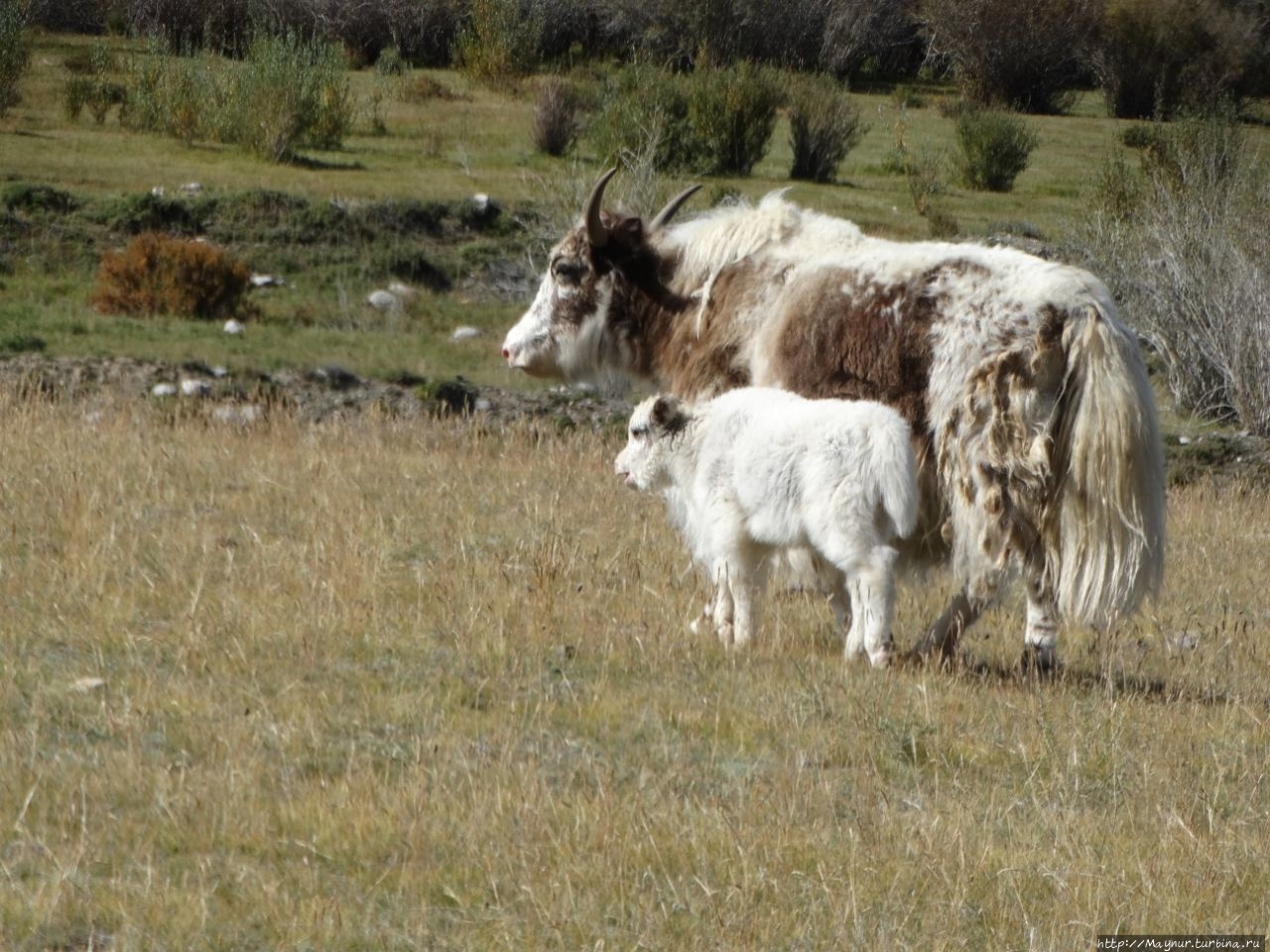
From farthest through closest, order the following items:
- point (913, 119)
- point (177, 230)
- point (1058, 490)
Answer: point (913, 119) < point (177, 230) < point (1058, 490)

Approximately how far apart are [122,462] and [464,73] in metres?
31.4

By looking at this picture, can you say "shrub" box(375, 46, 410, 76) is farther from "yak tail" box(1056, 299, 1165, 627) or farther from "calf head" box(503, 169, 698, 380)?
"yak tail" box(1056, 299, 1165, 627)

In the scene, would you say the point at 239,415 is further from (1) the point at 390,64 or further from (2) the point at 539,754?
(1) the point at 390,64

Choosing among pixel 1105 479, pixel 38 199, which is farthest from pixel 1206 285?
pixel 38 199

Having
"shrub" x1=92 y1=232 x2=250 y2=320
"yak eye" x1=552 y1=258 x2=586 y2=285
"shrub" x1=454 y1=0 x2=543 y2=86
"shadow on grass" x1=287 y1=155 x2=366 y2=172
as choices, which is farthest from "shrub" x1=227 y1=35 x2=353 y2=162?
"yak eye" x1=552 y1=258 x2=586 y2=285

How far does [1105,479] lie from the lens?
7027mm

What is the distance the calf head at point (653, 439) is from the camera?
7535 mm

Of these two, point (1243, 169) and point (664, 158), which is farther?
point (664, 158)

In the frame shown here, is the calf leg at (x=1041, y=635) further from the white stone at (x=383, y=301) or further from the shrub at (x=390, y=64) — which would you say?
the shrub at (x=390, y=64)

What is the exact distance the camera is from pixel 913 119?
40031mm

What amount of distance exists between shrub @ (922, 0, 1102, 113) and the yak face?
37.4 metres

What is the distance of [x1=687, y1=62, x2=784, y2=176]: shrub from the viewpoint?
3047cm

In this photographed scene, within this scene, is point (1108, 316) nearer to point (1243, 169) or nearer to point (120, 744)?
point (120, 744)

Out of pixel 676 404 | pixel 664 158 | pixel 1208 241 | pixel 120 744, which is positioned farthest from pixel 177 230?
pixel 120 744
